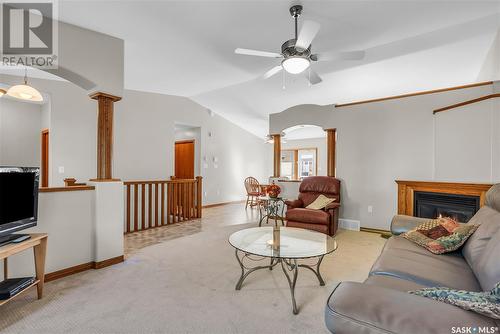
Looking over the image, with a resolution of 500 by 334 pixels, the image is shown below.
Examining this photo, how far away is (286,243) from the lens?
237 cm

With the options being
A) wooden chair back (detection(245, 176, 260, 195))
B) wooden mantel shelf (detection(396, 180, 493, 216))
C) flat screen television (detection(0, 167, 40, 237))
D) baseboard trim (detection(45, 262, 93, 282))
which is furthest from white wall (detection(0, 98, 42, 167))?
wooden mantel shelf (detection(396, 180, 493, 216))

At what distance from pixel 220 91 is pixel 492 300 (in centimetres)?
501

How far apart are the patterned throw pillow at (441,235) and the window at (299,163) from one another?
647 centimetres

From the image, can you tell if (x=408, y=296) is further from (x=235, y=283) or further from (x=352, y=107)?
(x=352, y=107)

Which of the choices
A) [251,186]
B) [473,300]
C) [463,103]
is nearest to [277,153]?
[251,186]

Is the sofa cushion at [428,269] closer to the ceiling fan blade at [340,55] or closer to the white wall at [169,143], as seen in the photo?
the ceiling fan blade at [340,55]

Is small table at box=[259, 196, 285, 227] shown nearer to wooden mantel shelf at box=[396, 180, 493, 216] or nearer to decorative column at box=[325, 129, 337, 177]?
decorative column at box=[325, 129, 337, 177]

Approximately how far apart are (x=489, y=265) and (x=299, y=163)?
311 inches

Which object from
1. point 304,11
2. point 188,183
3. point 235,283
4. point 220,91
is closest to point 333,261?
point 235,283

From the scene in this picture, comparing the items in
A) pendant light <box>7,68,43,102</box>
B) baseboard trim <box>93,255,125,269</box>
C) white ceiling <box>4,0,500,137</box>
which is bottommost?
baseboard trim <box>93,255,125,269</box>

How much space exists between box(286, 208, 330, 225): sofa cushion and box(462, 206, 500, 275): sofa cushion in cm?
187

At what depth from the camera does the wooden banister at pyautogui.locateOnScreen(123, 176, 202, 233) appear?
4.44 meters

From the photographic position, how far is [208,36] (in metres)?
2.83

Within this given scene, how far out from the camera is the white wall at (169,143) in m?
5.02
